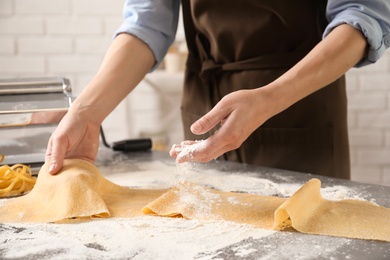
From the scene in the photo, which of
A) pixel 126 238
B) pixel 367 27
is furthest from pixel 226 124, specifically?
pixel 367 27

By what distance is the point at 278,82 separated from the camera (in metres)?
0.98

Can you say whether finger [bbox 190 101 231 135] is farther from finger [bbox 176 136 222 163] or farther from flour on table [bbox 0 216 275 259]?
flour on table [bbox 0 216 275 259]

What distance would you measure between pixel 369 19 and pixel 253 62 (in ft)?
1.06

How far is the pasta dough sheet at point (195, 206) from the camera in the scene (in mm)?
809

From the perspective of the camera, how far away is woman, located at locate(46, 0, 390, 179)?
1.09 meters

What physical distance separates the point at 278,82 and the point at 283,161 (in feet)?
1.11

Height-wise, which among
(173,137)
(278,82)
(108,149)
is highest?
(278,82)

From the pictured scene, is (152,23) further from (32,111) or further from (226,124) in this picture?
(226,124)

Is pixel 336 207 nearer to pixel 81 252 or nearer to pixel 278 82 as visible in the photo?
pixel 278 82

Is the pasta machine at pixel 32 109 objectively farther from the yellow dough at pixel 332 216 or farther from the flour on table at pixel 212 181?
the yellow dough at pixel 332 216

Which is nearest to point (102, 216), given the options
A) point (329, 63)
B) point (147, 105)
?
point (329, 63)

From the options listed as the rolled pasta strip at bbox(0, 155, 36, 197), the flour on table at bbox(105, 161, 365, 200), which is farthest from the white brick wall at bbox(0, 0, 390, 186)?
the rolled pasta strip at bbox(0, 155, 36, 197)

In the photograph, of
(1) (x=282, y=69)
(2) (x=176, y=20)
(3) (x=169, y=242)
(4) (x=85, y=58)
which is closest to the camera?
(3) (x=169, y=242)

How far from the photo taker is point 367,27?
1037mm
